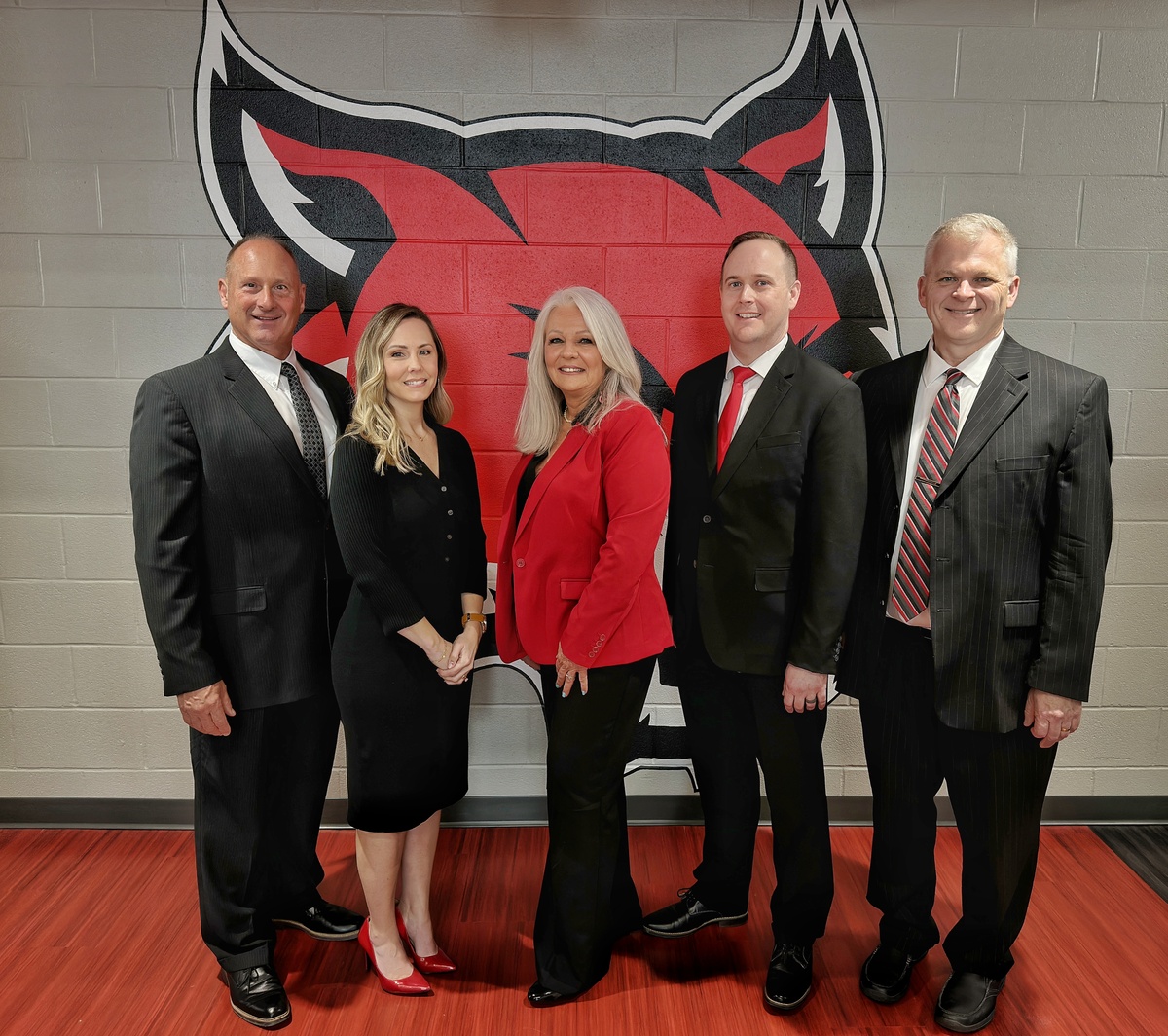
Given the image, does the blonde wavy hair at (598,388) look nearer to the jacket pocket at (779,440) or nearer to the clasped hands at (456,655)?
the jacket pocket at (779,440)

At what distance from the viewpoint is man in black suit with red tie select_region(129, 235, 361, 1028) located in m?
2.01

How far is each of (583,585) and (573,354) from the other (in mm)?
594

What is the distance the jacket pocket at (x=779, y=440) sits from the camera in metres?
2.06

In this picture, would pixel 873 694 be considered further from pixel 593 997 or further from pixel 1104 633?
pixel 1104 633

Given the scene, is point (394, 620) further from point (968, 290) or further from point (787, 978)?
point (968, 290)

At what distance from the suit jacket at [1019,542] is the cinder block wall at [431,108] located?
89 cm

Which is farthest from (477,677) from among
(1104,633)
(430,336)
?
(1104,633)

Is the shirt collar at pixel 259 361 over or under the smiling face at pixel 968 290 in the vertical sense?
under

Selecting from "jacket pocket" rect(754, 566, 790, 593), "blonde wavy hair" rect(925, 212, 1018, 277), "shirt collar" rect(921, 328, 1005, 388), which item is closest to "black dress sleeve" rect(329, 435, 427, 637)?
"jacket pocket" rect(754, 566, 790, 593)

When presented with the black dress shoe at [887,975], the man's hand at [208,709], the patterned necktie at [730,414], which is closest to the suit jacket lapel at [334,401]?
the man's hand at [208,709]

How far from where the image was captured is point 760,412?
6.87 feet

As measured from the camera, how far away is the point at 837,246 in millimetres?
2723

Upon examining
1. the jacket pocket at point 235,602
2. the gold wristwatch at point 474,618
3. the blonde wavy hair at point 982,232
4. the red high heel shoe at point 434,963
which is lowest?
the red high heel shoe at point 434,963

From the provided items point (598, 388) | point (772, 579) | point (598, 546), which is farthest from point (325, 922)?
point (598, 388)
